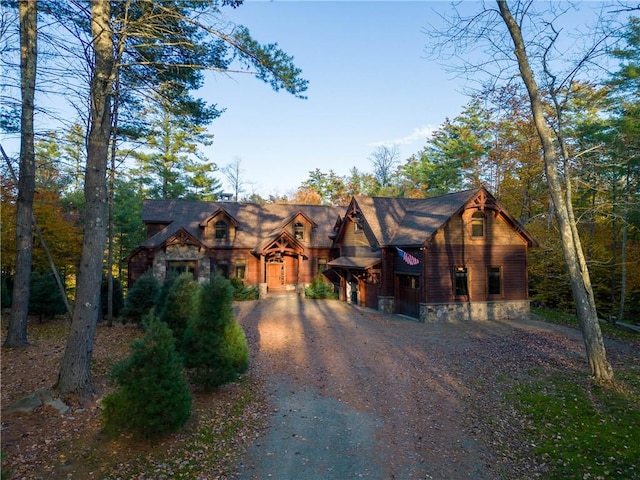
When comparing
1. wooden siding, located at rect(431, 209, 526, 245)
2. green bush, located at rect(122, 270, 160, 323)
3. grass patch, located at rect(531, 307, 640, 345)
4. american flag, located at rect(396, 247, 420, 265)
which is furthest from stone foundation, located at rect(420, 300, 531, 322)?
green bush, located at rect(122, 270, 160, 323)

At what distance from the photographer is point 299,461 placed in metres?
6.19

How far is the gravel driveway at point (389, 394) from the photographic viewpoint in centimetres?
620

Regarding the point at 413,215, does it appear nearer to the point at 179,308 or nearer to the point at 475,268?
the point at 475,268

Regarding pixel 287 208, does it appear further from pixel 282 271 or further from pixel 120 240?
pixel 120 240

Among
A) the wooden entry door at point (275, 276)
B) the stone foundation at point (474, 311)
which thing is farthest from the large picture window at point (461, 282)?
the wooden entry door at point (275, 276)

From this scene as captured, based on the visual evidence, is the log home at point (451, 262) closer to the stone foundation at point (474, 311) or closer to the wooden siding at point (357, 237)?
the stone foundation at point (474, 311)

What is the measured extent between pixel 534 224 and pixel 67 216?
102 feet

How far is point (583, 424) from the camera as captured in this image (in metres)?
7.62

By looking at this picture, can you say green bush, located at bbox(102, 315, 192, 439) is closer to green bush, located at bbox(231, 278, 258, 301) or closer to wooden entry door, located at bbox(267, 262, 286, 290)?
green bush, located at bbox(231, 278, 258, 301)

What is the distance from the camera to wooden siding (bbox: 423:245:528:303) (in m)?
18.6

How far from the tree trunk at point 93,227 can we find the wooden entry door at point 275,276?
1960 centimetres

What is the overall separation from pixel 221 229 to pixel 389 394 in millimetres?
20231

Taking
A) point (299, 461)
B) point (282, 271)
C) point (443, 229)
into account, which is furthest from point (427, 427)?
point (282, 271)

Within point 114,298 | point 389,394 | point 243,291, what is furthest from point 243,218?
point 389,394
